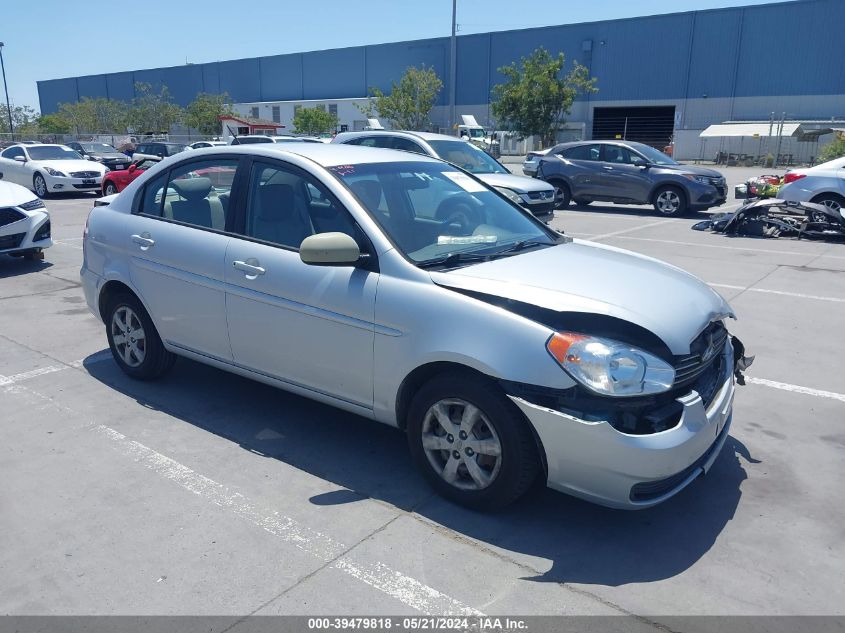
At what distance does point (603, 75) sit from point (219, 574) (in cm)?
5280

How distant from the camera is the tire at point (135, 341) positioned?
5176 millimetres

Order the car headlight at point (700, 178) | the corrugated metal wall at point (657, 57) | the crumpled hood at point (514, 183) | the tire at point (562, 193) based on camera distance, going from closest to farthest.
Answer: the crumpled hood at point (514, 183) < the car headlight at point (700, 178) < the tire at point (562, 193) < the corrugated metal wall at point (657, 57)

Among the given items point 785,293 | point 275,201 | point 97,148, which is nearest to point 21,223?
point 275,201

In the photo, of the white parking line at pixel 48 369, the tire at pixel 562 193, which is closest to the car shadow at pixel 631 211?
the tire at pixel 562 193

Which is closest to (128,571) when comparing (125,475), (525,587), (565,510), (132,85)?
(125,475)

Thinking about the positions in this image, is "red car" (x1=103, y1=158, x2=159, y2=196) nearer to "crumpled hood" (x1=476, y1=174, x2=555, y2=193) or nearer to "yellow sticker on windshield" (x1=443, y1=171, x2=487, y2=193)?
"crumpled hood" (x1=476, y1=174, x2=555, y2=193)

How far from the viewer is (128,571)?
313 cm

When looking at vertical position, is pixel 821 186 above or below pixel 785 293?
above

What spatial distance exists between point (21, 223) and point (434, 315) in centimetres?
814

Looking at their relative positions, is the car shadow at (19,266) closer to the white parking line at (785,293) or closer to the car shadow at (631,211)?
the white parking line at (785,293)

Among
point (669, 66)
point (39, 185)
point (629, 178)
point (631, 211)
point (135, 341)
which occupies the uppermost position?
point (669, 66)

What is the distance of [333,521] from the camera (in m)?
3.56

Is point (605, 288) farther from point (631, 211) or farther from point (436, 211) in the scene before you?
point (631, 211)

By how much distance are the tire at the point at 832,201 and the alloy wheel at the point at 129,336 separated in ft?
40.2
